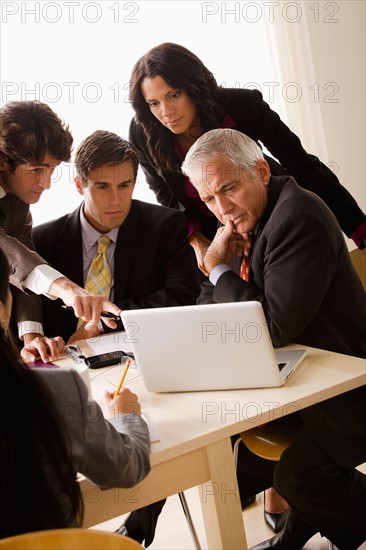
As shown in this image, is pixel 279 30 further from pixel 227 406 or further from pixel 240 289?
pixel 227 406

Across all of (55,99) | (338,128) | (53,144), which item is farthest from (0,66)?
(338,128)

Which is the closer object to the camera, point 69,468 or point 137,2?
point 69,468

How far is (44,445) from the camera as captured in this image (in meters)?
1.09

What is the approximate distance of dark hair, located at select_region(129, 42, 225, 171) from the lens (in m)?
2.49

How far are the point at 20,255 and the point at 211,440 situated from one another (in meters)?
1.18

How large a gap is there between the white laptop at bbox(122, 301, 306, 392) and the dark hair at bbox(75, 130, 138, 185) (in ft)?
3.36

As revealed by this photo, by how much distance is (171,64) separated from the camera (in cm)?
248

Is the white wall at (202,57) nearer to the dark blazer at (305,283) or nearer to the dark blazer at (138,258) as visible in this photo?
the dark blazer at (138,258)

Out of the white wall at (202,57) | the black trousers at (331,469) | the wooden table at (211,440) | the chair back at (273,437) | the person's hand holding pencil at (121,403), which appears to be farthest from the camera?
the white wall at (202,57)

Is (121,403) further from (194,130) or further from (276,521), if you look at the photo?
(194,130)

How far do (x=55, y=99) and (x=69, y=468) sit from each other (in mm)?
2679

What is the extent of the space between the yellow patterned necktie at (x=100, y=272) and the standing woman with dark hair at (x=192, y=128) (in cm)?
35

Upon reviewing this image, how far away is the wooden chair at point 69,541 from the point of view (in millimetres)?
849

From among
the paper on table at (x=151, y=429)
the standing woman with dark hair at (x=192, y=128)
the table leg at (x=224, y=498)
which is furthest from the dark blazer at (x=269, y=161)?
the table leg at (x=224, y=498)
